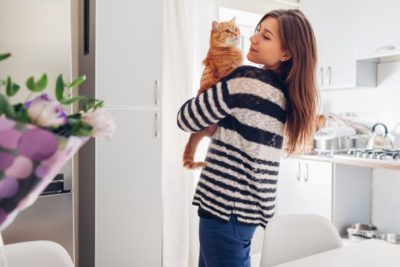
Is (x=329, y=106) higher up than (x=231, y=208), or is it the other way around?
(x=329, y=106)

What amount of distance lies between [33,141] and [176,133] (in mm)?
2353

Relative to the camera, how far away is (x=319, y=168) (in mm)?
2967

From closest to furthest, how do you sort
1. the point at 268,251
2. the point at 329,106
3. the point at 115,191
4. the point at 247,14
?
the point at 268,251 → the point at 115,191 → the point at 247,14 → the point at 329,106

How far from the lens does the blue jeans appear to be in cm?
119

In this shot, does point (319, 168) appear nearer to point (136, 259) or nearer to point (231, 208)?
point (136, 259)

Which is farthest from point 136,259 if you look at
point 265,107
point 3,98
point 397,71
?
point 397,71

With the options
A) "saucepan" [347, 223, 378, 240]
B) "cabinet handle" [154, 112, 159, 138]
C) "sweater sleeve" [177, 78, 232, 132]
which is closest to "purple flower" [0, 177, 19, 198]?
"sweater sleeve" [177, 78, 232, 132]

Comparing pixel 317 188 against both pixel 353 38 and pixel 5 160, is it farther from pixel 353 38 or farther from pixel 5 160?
pixel 5 160

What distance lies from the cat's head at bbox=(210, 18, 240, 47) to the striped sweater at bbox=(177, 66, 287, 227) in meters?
0.31

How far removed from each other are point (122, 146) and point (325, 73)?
1927 mm

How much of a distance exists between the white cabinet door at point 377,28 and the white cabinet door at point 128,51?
1630 mm

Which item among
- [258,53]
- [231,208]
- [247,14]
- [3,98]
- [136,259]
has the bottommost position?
[136,259]

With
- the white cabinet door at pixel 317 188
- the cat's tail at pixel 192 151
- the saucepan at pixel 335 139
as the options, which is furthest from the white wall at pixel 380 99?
the cat's tail at pixel 192 151

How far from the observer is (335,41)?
3.16 m
